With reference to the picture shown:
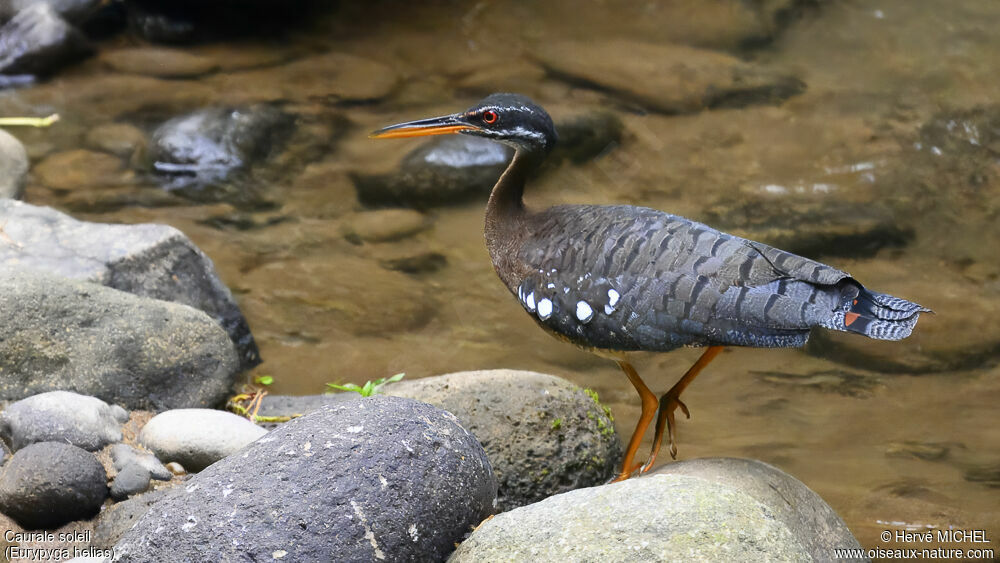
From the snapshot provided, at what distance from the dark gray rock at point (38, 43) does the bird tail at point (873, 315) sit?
351 inches

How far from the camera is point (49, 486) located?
11.5 ft

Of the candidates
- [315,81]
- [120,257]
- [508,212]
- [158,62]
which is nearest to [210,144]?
[315,81]

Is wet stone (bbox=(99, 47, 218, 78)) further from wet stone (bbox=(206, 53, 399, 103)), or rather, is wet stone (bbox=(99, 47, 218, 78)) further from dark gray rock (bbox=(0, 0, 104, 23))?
dark gray rock (bbox=(0, 0, 104, 23))

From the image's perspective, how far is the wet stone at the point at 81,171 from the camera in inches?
313

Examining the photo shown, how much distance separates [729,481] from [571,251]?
1.14 meters

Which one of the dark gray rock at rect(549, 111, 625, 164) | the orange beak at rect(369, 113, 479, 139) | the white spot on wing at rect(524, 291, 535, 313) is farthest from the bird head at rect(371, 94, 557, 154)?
the dark gray rock at rect(549, 111, 625, 164)

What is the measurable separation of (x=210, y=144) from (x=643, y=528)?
21.7ft

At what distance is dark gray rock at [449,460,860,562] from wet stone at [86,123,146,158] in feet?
22.0

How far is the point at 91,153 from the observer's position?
333 inches

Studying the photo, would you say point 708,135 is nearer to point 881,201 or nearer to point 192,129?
point 881,201

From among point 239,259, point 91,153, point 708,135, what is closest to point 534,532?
point 239,259

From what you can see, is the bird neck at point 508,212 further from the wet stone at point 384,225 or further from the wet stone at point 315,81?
the wet stone at point 315,81

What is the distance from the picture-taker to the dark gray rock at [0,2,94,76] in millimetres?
9867

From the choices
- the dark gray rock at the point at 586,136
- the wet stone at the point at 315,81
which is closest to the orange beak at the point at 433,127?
the dark gray rock at the point at 586,136
